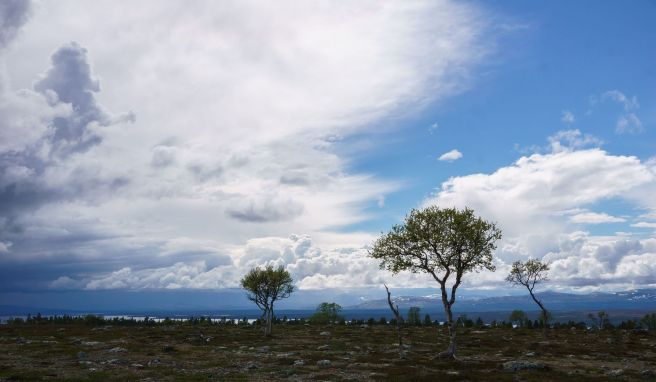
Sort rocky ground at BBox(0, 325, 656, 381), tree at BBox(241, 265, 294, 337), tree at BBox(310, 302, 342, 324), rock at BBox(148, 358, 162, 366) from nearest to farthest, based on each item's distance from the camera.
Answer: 1. rocky ground at BBox(0, 325, 656, 381)
2. rock at BBox(148, 358, 162, 366)
3. tree at BBox(241, 265, 294, 337)
4. tree at BBox(310, 302, 342, 324)

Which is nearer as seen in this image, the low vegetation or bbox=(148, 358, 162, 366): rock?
the low vegetation

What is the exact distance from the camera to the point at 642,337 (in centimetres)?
8106

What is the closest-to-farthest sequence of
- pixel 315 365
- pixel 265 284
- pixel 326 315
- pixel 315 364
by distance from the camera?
pixel 315 365 < pixel 315 364 < pixel 265 284 < pixel 326 315

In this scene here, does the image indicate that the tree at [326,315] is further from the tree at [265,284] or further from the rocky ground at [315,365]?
the rocky ground at [315,365]

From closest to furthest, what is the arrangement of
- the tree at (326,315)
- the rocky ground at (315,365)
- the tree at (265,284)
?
the rocky ground at (315,365), the tree at (265,284), the tree at (326,315)

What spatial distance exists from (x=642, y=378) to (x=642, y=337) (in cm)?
6036

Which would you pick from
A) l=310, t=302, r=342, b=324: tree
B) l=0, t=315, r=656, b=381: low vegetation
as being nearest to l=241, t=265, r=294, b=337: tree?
l=0, t=315, r=656, b=381: low vegetation

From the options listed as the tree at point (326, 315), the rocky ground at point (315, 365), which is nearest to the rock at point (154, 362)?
the rocky ground at point (315, 365)

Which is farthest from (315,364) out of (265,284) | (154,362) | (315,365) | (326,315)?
(326,315)

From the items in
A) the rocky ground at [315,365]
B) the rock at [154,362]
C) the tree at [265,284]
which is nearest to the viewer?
the rocky ground at [315,365]

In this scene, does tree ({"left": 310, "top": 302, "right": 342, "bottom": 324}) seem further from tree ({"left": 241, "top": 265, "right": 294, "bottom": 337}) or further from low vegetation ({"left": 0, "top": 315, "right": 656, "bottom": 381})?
low vegetation ({"left": 0, "top": 315, "right": 656, "bottom": 381})

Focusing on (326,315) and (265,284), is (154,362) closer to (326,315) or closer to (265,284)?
(265,284)

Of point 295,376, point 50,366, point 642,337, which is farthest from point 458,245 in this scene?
point 642,337

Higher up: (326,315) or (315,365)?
(315,365)
